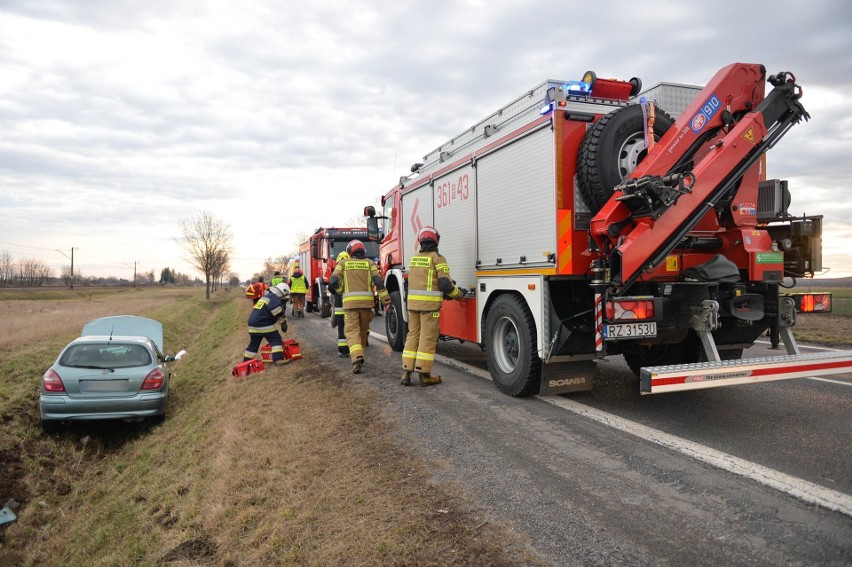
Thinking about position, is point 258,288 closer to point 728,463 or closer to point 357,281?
point 357,281

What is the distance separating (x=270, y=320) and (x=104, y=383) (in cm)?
255

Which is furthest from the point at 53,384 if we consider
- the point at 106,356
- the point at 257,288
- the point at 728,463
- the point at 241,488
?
the point at 728,463

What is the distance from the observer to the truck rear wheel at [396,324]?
9.12 metres

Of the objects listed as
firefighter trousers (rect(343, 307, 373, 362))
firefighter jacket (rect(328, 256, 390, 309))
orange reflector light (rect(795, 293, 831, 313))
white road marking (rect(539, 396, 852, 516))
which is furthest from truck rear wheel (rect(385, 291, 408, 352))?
orange reflector light (rect(795, 293, 831, 313))

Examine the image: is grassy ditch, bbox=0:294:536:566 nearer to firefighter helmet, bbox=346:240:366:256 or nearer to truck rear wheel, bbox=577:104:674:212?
firefighter helmet, bbox=346:240:366:256

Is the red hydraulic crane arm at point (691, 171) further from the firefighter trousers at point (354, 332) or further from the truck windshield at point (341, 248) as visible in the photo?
the truck windshield at point (341, 248)

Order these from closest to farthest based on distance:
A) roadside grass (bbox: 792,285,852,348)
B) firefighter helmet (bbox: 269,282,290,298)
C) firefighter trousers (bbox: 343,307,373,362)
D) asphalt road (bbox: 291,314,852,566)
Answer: asphalt road (bbox: 291,314,852,566)
firefighter trousers (bbox: 343,307,373,362)
firefighter helmet (bbox: 269,282,290,298)
roadside grass (bbox: 792,285,852,348)

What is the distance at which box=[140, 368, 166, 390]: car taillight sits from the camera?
8289 millimetres

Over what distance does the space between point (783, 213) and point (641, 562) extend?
171 inches

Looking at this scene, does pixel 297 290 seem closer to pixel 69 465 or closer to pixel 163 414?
pixel 163 414

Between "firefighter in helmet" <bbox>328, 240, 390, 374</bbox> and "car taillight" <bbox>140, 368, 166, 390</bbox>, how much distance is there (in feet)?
10.4

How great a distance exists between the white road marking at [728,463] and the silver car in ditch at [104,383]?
20.5ft

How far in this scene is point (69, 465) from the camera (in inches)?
315

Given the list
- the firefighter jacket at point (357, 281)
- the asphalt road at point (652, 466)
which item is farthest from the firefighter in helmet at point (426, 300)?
the firefighter jacket at point (357, 281)
